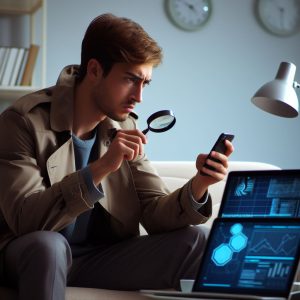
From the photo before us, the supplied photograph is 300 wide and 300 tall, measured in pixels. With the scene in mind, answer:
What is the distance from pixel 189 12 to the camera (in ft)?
14.6

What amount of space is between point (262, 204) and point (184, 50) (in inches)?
111

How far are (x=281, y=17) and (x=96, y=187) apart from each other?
278 centimetres

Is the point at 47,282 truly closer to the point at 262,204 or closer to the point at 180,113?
the point at 262,204

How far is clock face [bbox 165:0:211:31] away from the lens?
14.5ft

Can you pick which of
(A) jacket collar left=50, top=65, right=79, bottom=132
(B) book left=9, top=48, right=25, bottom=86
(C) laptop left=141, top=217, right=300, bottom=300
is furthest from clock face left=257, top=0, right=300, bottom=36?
(C) laptop left=141, top=217, right=300, bottom=300

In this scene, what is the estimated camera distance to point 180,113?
4461 mm

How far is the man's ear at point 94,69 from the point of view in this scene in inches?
93.8

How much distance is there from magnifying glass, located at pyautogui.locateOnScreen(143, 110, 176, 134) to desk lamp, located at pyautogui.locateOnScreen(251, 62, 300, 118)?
0.24 metres

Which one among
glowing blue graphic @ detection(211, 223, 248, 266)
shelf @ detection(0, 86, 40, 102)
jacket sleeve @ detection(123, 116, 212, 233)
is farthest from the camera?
shelf @ detection(0, 86, 40, 102)

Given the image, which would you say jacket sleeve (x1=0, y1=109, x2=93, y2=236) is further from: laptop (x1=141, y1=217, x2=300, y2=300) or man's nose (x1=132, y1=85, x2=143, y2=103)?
laptop (x1=141, y1=217, x2=300, y2=300)

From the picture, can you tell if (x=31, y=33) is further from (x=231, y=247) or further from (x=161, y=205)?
(x=231, y=247)

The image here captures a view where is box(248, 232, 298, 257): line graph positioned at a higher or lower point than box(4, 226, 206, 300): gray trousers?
higher

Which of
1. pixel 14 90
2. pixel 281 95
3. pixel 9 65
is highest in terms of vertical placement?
pixel 281 95

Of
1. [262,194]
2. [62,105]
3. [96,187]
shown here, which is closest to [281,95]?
[262,194]
